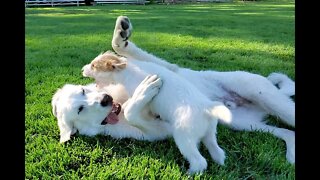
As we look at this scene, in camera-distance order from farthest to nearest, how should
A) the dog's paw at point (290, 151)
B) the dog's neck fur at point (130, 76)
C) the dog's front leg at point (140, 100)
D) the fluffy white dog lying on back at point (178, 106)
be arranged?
the dog's neck fur at point (130, 76) < the dog's front leg at point (140, 100) < the dog's paw at point (290, 151) < the fluffy white dog lying on back at point (178, 106)

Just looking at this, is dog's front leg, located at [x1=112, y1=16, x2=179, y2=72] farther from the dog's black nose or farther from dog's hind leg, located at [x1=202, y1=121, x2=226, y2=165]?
dog's hind leg, located at [x1=202, y1=121, x2=226, y2=165]

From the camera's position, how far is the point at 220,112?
2.54m

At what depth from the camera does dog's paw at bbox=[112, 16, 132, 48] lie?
3479 millimetres

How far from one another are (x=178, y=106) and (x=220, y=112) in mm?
397

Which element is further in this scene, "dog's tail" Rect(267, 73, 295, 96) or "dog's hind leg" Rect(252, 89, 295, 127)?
"dog's tail" Rect(267, 73, 295, 96)

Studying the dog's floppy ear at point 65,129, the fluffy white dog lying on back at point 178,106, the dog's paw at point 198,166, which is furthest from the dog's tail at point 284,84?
the dog's floppy ear at point 65,129

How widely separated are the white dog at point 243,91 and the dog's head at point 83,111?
0.60m

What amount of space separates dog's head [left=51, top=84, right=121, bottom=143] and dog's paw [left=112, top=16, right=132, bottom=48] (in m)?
0.56

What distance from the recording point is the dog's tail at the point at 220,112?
2447 mm

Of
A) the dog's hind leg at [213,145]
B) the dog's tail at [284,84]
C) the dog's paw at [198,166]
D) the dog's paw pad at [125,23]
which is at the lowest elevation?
the dog's paw at [198,166]

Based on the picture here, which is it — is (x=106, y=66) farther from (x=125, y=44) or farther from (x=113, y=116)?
(x=113, y=116)

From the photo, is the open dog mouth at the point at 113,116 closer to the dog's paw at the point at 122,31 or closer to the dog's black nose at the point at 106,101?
the dog's black nose at the point at 106,101

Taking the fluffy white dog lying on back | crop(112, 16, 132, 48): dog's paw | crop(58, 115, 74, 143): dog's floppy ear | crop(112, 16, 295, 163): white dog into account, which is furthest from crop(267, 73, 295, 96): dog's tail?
crop(58, 115, 74, 143): dog's floppy ear
